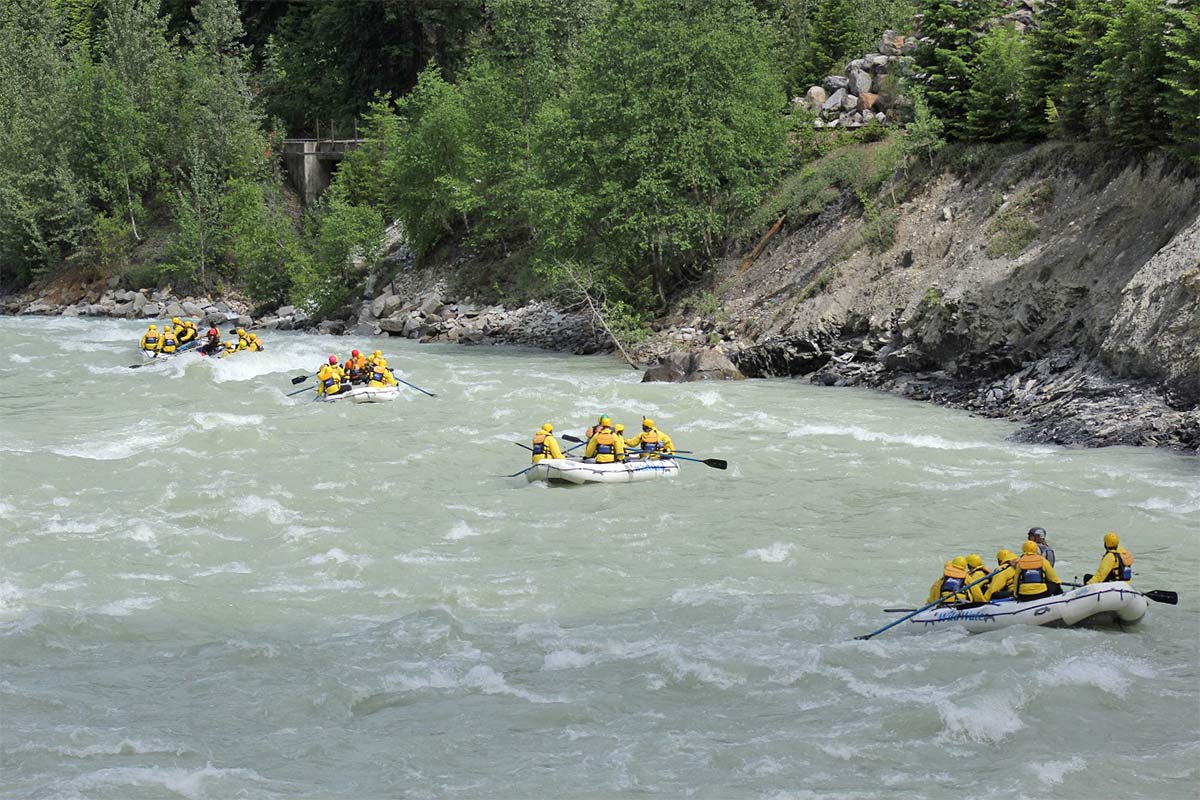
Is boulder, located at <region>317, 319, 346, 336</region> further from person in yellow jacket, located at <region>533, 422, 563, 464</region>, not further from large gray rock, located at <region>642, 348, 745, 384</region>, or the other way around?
person in yellow jacket, located at <region>533, 422, 563, 464</region>

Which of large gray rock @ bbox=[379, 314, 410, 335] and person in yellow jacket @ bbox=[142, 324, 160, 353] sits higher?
large gray rock @ bbox=[379, 314, 410, 335]

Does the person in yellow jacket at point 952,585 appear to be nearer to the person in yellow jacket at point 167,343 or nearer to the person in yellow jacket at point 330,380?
the person in yellow jacket at point 330,380

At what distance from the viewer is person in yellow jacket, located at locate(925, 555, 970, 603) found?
12.6 meters

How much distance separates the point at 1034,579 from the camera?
12.4 m

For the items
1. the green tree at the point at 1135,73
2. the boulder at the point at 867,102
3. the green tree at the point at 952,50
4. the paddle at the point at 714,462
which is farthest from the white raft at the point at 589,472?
the boulder at the point at 867,102

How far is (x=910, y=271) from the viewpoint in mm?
27969

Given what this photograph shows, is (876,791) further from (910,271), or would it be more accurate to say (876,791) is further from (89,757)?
(910,271)

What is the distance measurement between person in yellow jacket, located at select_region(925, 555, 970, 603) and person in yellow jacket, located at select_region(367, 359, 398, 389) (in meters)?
14.9

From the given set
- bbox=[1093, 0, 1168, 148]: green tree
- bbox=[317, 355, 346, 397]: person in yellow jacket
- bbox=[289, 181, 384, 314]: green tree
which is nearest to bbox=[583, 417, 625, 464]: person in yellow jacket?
bbox=[317, 355, 346, 397]: person in yellow jacket

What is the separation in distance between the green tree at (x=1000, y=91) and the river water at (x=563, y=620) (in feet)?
30.7

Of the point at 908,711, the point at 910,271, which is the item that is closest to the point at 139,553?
the point at 908,711

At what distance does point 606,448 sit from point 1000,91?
50.6ft

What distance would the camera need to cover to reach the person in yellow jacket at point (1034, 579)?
12398 mm

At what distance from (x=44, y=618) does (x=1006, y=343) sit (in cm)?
1714
